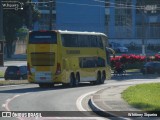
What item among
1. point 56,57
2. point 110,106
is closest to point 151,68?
point 56,57

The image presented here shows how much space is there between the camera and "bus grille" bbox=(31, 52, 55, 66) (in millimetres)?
36094

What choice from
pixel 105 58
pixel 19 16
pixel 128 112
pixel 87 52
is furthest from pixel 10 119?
pixel 19 16

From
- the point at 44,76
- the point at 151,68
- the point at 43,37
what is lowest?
the point at 151,68

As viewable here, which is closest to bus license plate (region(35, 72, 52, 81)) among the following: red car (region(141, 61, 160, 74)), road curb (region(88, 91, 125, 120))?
road curb (region(88, 91, 125, 120))

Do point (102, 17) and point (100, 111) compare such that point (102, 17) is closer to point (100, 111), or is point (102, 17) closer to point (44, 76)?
point (44, 76)

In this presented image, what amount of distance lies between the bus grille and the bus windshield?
742mm

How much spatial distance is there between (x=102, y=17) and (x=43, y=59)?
65005 mm

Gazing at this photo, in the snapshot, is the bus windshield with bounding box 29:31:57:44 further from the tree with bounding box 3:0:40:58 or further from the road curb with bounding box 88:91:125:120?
the tree with bounding box 3:0:40:58

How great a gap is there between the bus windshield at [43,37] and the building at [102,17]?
199 feet

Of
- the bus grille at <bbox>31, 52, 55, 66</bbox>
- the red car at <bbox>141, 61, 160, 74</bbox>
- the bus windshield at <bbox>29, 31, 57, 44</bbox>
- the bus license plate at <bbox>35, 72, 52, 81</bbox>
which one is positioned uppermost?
the bus windshield at <bbox>29, 31, 57, 44</bbox>

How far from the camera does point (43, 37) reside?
36250 millimetres

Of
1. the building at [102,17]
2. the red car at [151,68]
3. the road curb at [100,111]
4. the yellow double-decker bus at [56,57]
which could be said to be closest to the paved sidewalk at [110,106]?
the road curb at [100,111]

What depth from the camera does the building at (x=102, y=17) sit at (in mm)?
99206

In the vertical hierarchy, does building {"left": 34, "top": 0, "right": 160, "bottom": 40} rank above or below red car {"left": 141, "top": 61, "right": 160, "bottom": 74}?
above
